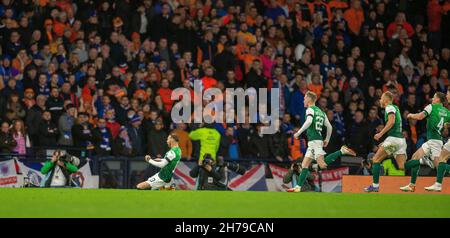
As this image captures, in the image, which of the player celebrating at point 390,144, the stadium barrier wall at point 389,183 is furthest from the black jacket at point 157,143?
the player celebrating at point 390,144

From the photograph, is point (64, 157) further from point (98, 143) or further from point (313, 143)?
point (313, 143)

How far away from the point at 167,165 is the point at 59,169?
3.12m

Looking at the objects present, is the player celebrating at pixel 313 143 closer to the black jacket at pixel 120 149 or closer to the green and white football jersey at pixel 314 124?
the green and white football jersey at pixel 314 124

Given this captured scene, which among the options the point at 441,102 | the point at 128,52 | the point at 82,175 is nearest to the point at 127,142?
the point at 82,175

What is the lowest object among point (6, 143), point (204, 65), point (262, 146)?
point (262, 146)

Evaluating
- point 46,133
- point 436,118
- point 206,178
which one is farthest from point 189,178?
point 436,118

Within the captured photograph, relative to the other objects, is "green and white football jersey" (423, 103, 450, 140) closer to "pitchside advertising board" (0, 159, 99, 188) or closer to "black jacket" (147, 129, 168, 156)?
"black jacket" (147, 129, 168, 156)

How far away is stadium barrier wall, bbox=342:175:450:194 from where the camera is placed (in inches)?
910

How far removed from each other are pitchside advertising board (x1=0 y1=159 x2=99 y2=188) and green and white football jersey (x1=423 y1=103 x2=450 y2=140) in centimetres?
867

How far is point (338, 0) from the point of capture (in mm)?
33250

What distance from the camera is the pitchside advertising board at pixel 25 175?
24375 millimetres

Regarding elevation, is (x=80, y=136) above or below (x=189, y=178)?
above

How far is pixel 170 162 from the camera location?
73.2ft

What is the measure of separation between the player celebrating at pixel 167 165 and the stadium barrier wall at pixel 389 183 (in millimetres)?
4500
